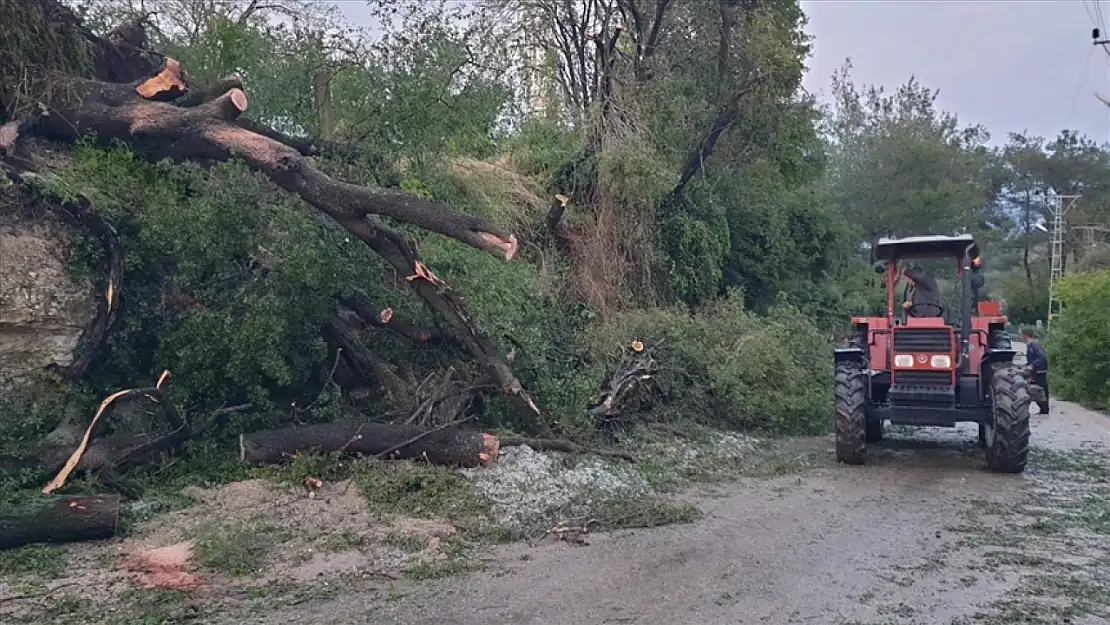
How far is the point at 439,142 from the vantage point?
12500 millimetres

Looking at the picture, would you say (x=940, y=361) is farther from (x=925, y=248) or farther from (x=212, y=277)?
(x=212, y=277)

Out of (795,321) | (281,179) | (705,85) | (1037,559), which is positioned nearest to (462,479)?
(281,179)

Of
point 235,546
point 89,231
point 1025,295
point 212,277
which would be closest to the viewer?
point 235,546

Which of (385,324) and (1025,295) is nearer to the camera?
(385,324)

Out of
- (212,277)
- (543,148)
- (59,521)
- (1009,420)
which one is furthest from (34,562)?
(543,148)

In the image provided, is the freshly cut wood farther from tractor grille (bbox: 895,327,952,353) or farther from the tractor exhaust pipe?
the tractor exhaust pipe

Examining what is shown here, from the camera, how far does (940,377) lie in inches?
415

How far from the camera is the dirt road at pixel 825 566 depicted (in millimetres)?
5883

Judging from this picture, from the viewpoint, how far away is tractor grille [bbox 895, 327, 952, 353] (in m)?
10.6

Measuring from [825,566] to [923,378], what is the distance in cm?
440

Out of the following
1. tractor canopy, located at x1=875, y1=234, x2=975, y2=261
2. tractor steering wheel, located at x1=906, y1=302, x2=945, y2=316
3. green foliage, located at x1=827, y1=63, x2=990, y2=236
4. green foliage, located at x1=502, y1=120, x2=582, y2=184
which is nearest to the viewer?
tractor canopy, located at x1=875, y1=234, x2=975, y2=261

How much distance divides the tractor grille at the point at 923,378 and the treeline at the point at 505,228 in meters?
2.30

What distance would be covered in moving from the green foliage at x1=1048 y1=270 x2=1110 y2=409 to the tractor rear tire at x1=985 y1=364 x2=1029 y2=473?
9.42 metres

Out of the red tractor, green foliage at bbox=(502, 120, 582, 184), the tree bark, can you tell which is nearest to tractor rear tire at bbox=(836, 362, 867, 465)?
the red tractor
